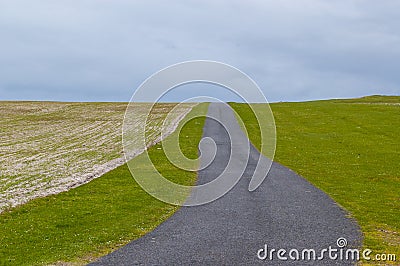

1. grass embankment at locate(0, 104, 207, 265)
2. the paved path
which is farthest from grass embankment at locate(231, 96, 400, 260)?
grass embankment at locate(0, 104, 207, 265)

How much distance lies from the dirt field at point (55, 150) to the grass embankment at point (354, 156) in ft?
40.1

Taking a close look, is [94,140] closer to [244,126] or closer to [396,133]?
[244,126]

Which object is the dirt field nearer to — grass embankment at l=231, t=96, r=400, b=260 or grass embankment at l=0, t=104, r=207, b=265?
grass embankment at l=0, t=104, r=207, b=265

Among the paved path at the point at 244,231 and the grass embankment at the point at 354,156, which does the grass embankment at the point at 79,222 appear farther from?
the grass embankment at the point at 354,156

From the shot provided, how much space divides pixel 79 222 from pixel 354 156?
28811 mm

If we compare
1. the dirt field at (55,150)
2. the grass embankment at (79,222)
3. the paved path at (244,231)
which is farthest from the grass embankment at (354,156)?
the dirt field at (55,150)

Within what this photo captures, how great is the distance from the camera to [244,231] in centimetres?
1689

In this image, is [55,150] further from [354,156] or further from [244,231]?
[244,231]

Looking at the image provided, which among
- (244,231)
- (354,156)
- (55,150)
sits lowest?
(244,231)

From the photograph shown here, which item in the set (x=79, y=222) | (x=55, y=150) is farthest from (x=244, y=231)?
(x=55, y=150)

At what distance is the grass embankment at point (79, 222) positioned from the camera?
588 inches

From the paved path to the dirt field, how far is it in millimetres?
8190

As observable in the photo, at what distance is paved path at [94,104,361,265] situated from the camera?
14.0m

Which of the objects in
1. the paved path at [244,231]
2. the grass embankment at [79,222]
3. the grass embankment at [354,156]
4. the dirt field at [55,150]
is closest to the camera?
the paved path at [244,231]
